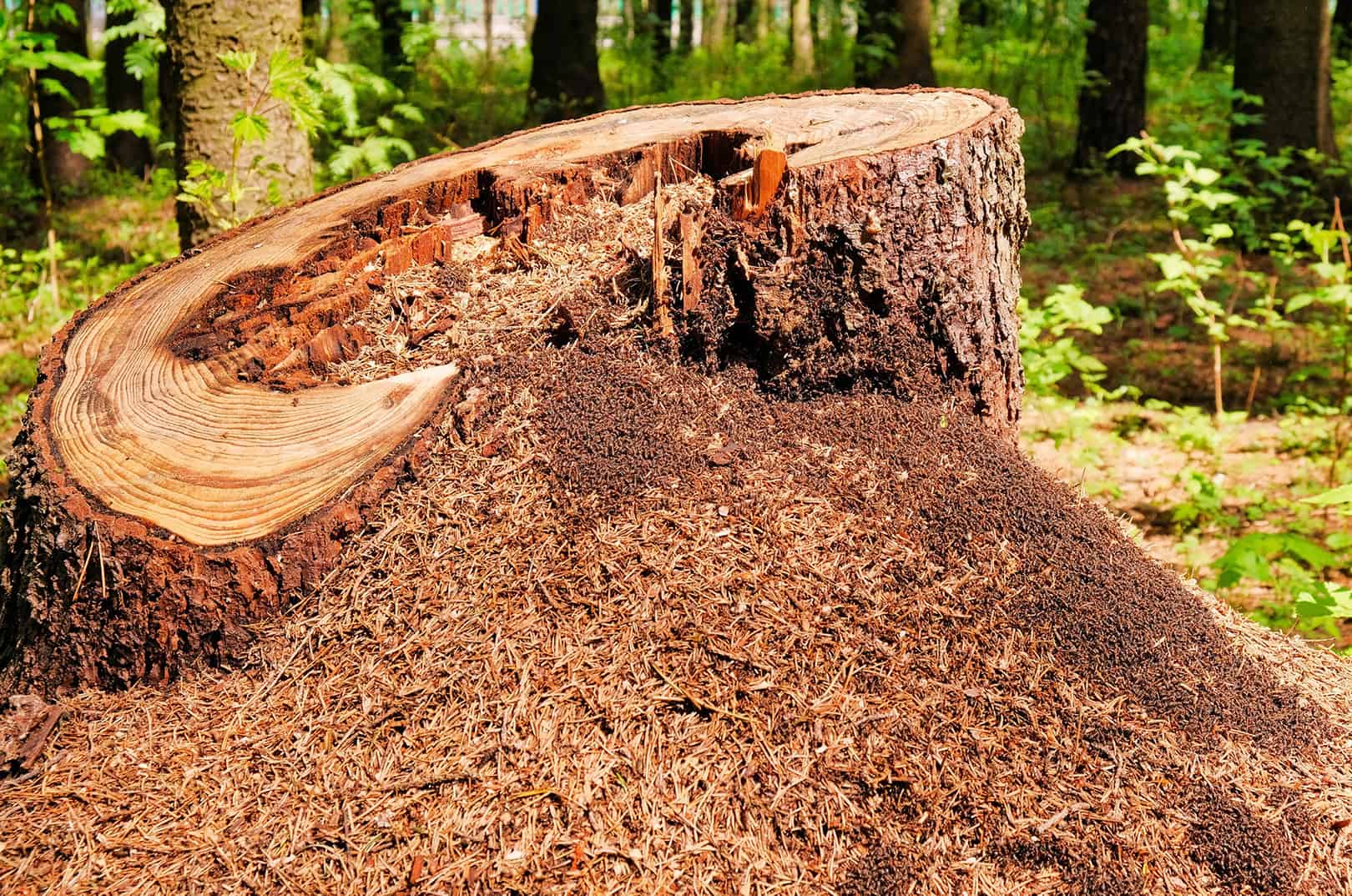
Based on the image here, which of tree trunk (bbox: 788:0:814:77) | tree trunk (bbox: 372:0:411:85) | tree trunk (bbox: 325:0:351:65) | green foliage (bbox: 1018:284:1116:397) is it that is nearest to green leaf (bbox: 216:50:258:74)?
green foliage (bbox: 1018:284:1116:397)

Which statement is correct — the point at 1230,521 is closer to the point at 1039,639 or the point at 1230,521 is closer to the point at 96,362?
the point at 1039,639

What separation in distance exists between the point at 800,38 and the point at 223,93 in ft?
40.9

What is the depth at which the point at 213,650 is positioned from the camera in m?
2.25

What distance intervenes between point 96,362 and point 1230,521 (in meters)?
4.35

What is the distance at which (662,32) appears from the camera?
13.1m

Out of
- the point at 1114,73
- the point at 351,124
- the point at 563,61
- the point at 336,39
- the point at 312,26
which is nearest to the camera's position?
the point at 351,124

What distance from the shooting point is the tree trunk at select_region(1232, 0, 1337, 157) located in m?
7.24

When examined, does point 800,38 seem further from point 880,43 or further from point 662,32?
point 880,43

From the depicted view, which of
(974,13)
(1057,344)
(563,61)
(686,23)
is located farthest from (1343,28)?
(1057,344)

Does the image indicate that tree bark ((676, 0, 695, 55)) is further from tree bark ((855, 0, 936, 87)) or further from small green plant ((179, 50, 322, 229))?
small green plant ((179, 50, 322, 229))

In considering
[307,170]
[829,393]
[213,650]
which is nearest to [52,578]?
[213,650]

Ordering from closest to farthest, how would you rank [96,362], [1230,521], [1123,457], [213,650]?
[213,650] < [96,362] < [1230,521] < [1123,457]

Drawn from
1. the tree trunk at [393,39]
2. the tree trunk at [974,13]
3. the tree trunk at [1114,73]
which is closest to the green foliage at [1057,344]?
the tree trunk at [1114,73]

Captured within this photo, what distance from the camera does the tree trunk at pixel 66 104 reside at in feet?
28.0
